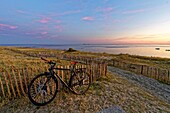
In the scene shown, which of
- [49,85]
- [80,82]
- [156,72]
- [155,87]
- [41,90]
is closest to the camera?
[41,90]

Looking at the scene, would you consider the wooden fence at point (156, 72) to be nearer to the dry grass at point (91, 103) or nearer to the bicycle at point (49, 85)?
the dry grass at point (91, 103)

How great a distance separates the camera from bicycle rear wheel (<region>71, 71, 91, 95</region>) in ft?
17.8

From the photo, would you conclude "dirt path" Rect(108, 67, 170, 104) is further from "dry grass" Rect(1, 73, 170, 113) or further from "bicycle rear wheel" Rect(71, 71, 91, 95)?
"bicycle rear wheel" Rect(71, 71, 91, 95)

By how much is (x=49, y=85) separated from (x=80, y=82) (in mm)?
1268

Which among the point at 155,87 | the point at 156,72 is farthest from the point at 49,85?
the point at 156,72

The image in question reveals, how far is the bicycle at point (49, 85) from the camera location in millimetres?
4526

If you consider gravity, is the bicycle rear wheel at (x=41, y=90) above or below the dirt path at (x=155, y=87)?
above

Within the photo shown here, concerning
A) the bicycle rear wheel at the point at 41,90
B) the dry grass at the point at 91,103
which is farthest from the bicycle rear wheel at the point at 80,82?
the bicycle rear wheel at the point at 41,90

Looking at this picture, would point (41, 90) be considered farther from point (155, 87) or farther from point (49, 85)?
point (155, 87)

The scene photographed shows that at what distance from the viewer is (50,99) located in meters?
4.61

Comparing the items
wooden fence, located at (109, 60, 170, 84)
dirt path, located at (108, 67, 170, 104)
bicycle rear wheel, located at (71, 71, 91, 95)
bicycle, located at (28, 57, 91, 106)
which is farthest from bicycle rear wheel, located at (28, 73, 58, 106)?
wooden fence, located at (109, 60, 170, 84)

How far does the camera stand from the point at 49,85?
5105 millimetres

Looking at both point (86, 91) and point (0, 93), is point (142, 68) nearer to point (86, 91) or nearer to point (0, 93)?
point (86, 91)

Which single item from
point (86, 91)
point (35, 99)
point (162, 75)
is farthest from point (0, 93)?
point (162, 75)
